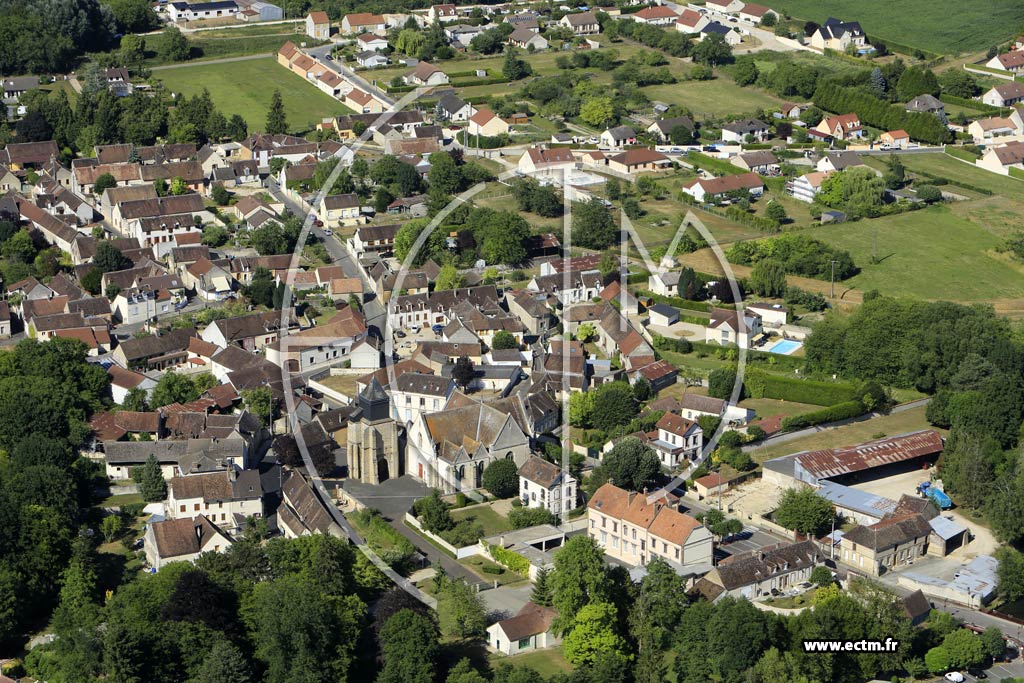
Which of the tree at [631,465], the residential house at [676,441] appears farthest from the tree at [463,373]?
the tree at [631,465]

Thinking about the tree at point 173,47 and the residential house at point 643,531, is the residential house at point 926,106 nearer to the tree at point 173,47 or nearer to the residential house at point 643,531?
the tree at point 173,47

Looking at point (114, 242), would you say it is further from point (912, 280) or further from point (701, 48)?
point (701, 48)

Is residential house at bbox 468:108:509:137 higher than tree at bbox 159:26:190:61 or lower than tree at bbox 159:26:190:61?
lower

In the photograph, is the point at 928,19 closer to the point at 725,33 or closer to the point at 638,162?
the point at 725,33

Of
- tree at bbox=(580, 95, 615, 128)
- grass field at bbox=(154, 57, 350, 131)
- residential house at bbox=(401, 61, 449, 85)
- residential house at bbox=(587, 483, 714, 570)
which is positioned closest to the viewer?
residential house at bbox=(587, 483, 714, 570)

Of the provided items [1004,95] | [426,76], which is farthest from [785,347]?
[426,76]

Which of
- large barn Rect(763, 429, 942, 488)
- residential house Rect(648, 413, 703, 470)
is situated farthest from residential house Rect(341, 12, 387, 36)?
large barn Rect(763, 429, 942, 488)

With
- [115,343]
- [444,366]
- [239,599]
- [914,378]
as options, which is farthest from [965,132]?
[239,599]

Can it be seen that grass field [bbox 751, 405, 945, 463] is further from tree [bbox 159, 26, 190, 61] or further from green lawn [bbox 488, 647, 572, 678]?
tree [bbox 159, 26, 190, 61]
